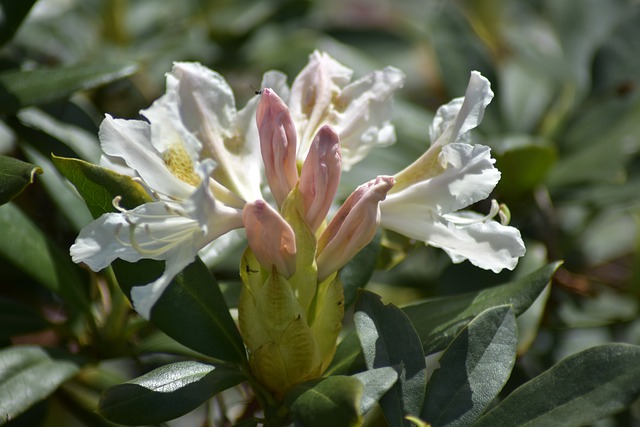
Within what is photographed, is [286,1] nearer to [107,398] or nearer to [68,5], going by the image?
[68,5]

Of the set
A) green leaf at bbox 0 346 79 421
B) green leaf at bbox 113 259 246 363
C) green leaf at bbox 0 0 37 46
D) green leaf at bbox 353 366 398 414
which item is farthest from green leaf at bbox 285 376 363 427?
green leaf at bbox 0 0 37 46

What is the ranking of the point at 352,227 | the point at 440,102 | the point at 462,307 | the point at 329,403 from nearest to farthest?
the point at 329,403, the point at 352,227, the point at 462,307, the point at 440,102

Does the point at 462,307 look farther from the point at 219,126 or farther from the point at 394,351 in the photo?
the point at 219,126

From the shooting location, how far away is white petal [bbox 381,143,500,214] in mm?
904

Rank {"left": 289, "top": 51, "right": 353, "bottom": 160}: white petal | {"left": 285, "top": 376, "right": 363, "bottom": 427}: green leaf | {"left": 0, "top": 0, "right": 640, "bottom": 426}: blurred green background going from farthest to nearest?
{"left": 0, "top": 0, "right": 640, "bottom": 426}: blurred green background, {"left": 289, "top": 51, "right": 353, "bottom": 160}: white petal, {"left": 285, "top": 376, "right": 363, "bottom": 427}: green leaf

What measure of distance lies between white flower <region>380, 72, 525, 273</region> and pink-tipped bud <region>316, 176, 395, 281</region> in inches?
2.5

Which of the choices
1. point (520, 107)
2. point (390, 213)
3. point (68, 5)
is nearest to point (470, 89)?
point (390, 213)

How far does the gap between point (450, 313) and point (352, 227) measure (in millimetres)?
195

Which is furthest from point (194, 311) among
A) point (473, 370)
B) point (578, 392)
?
point (578, 392)

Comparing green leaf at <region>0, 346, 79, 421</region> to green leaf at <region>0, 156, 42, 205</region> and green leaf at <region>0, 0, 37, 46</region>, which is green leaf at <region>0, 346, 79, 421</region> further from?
green leaf at <region>0, 0, 37, 46</region>

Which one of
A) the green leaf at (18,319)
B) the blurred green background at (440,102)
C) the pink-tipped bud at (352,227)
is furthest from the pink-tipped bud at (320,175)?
Result: the green leaf at (18,319)

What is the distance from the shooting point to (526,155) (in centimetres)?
141

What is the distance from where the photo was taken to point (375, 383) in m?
0.82

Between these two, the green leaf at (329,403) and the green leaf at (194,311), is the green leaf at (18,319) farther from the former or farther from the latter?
the green leaf at (329,403)
